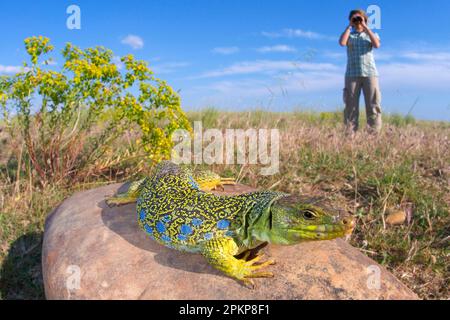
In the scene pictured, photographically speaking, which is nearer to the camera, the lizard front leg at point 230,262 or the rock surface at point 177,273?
the rock surface at point 177,273

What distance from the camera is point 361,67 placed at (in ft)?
38.2

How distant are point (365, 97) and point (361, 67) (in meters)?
0.92

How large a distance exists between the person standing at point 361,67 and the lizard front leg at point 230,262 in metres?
8.87

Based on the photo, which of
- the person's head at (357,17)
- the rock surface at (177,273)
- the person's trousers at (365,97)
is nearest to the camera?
the rock surface at (177,273)

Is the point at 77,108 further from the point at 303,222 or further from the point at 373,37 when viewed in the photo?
the point at 373,37

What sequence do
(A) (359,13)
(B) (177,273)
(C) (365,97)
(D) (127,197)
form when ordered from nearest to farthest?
(B) (177,273), (D) (127,197), (A) (359,13), (C) (365,97)

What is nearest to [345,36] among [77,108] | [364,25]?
[364,25]

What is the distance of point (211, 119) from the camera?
39.4ft

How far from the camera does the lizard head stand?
10.0ft

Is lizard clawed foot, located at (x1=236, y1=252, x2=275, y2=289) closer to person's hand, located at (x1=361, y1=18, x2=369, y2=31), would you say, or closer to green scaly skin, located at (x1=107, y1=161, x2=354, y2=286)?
green scaly skin, located at (x1=107, y1=161, x2=354, y2=286)

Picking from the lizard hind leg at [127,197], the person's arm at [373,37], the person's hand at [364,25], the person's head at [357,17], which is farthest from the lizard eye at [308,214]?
the person's head at [357,17]

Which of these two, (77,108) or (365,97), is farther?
(365,97)

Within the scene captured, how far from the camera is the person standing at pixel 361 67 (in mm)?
11578

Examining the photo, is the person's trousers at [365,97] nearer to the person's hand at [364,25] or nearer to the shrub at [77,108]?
the person's hand at [364,25]
